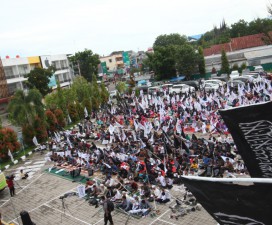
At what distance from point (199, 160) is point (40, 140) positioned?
1606 cm

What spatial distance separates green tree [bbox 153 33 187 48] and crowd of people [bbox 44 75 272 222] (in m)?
40.0

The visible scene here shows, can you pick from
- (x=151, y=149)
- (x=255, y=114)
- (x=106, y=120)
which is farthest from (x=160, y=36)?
(x=255, y=114)

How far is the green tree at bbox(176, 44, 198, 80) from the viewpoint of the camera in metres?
46.2

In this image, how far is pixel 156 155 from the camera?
16047 millimetres

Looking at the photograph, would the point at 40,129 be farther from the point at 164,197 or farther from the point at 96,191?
the point at 164,197

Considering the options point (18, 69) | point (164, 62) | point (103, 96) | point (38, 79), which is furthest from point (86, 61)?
point (103, 96)

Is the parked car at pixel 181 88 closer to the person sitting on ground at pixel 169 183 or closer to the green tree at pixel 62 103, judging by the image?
A: the green tree at pixel 62 103

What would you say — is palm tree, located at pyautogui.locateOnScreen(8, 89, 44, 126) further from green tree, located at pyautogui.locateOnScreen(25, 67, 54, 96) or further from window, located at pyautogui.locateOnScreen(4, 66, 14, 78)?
window, located at pyautogui.locateOnScreen(4, 66, 14, 78)

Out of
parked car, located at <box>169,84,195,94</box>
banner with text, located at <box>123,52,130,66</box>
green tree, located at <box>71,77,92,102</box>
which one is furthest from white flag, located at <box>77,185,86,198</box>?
banner with text, located at <box>123,52,130,66</box>

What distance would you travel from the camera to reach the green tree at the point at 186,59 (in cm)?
4619

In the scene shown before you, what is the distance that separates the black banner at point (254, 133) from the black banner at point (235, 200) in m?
1.15

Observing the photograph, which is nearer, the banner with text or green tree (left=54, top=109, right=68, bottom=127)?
green tree (left=54, top=109, right=68, bottom=127)

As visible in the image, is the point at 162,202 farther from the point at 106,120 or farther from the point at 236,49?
the point at 236,49

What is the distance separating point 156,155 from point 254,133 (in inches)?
471
